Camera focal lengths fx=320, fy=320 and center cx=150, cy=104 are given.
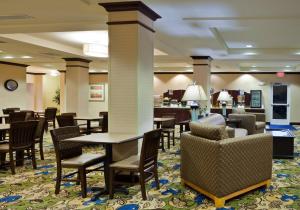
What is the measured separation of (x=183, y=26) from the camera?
6031mm

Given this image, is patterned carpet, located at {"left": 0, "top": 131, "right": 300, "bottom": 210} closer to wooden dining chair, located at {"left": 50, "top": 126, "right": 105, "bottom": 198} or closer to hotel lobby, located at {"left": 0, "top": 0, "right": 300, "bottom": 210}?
hotel lobby, located at {"left": 0, "top": 0, "right": 300, "bottom": 210}

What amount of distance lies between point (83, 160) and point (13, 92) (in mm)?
9957

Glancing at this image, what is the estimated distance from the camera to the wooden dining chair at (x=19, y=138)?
5.27 m

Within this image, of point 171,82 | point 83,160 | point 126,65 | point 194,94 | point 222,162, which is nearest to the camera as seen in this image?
point 222,162

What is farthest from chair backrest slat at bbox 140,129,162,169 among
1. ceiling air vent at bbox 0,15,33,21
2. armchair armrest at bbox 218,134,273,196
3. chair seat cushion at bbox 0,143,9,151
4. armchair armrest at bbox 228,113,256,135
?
armchair armrest at bbox 228,113,256,135

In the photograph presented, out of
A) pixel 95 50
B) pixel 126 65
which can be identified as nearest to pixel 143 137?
pixel 126 65

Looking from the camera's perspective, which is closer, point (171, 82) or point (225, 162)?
point (225, 162)

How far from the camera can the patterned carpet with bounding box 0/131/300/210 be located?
384 cm

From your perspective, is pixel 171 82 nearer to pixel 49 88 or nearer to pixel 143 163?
pixel 49 88

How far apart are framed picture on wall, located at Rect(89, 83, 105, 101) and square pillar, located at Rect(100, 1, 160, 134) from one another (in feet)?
39.5

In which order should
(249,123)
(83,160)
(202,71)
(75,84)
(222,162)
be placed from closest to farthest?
1. (222,162)
2. (83,160)
3. (249,123)
4. (202,71)
5. (75,84)

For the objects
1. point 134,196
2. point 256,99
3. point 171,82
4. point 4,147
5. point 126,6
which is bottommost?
point 134,196

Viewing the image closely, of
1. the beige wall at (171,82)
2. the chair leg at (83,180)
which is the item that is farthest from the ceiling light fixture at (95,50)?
the beige wall at (171,82)

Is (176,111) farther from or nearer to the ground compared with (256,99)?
nearer to the ground
